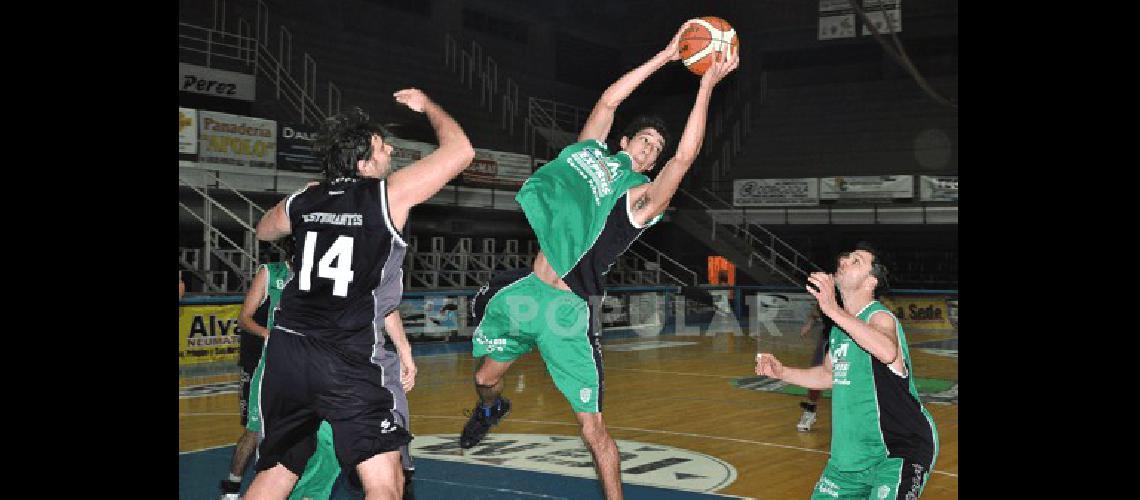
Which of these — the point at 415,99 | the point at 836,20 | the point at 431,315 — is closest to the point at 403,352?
the point at 415,99

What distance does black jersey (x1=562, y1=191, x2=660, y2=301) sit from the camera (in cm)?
641

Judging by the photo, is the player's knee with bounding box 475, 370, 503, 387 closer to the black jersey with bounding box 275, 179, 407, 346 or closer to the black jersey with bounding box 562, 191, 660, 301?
the black jersey with bounding box 562, 191, 660, 301

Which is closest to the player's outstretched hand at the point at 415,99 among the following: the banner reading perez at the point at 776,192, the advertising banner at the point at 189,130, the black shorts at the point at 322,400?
the black shorts at the point at 322,400

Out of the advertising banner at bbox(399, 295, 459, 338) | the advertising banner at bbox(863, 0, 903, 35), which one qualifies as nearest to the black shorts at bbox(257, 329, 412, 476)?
the advertising banner at bbox(399, 295, 459, 338)

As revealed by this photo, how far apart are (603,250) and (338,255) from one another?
2.32m

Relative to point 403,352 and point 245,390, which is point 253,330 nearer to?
point 245,390

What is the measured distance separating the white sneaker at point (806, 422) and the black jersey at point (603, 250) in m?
4.94

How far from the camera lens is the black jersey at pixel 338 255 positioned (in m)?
4.46

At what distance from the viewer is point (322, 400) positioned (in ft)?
14.6

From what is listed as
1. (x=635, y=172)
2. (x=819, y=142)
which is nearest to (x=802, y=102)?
(x=819, y=142)

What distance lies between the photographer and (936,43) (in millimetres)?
33375

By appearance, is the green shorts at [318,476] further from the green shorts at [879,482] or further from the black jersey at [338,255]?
the green shorts at [879,482]
